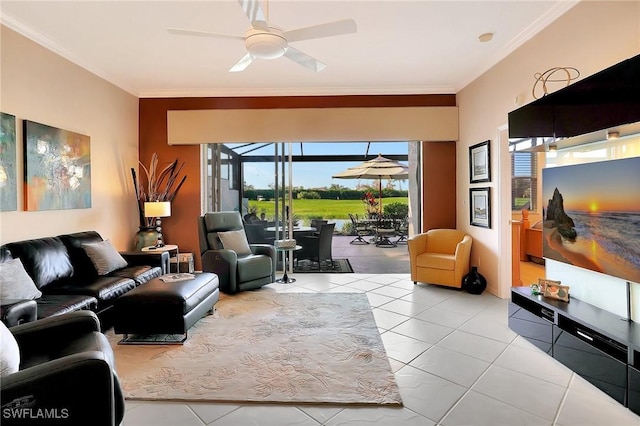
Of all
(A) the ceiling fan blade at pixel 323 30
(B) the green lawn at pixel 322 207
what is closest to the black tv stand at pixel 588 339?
(A) the ceiling fan blade at pixel 323 30

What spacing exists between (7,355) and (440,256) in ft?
14.8

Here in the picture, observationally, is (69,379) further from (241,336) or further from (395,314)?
(395,314)

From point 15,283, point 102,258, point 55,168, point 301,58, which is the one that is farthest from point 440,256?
point 55,168

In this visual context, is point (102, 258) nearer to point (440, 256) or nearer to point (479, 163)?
point (440, 256)

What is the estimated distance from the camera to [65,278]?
334cm

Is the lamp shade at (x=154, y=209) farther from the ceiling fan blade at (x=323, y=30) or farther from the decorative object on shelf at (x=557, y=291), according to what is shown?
the decorative object on shelf at (x=557, y=291)

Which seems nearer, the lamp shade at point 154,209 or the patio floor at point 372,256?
→ the lamp shade at point 154,209

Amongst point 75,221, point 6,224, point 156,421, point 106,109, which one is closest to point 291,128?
point 106,109

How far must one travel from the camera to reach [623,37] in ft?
8.09

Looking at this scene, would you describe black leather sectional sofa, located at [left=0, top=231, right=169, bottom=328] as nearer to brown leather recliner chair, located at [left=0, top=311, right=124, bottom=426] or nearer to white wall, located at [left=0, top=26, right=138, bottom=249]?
white wall, located at [left=0, top=26, right=138, bottom=249]

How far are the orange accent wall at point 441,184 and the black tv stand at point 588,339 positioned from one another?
244 centimetres

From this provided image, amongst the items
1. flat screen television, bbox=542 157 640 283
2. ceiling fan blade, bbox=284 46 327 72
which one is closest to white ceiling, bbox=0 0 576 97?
ceiling fan blade, bbox=284 46 327 72

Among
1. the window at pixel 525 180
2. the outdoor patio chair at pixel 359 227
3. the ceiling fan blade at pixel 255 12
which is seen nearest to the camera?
the ceiling fan blade at pixel 255 12

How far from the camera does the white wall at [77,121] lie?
3252 millimetres
